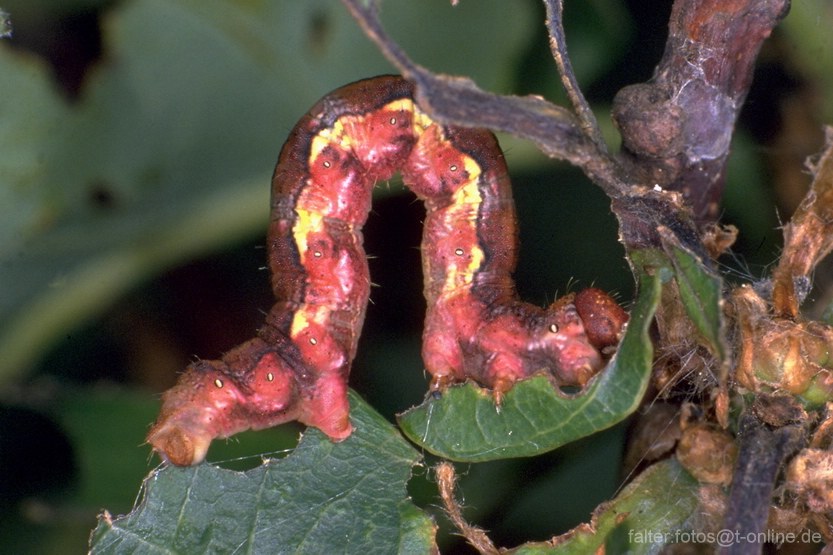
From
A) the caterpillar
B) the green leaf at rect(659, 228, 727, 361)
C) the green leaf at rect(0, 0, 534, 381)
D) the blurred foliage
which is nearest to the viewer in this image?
the green leaf at rect(659, 228, 727, 361)

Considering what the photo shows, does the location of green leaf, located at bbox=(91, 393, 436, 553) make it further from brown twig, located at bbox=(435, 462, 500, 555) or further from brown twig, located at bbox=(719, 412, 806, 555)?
brown twig, located at bbox=(719, 412, 806, 555)

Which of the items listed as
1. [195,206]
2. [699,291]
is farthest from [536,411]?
[195,206]

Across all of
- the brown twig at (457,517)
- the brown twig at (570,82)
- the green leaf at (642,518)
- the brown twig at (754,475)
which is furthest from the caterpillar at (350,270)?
the brown twig at (754,475)

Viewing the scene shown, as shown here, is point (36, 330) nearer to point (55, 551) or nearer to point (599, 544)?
point (55, 551)

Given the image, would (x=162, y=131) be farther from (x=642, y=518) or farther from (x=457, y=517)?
(x=642, y=518)

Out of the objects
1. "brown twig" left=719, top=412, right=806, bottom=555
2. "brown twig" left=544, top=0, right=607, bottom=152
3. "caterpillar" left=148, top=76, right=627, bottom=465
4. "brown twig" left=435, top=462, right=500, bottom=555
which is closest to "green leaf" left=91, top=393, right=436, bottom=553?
"brown twig" left=435, top=462, right=500, bottom=555

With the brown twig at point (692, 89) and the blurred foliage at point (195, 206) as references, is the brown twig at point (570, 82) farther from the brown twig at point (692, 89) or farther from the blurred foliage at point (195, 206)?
the blurred foliage at point (195, 206)

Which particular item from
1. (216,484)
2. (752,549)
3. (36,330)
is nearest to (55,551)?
(36,330)

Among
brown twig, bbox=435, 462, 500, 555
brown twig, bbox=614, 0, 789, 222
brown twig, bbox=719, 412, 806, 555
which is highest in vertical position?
brown twig, bbox=614, 0, 789, 222
